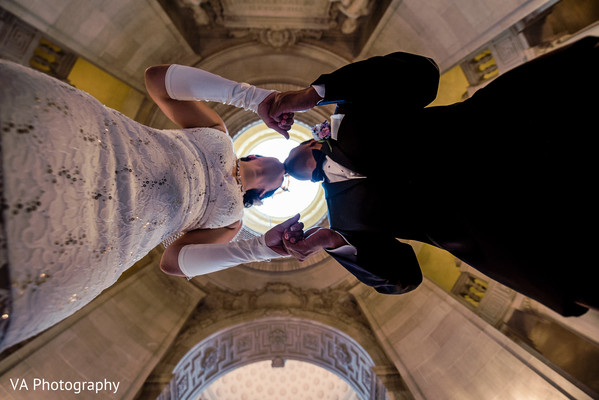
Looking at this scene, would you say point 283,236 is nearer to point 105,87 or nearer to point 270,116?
point 270,116

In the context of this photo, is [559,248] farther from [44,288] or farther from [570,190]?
[44,288]

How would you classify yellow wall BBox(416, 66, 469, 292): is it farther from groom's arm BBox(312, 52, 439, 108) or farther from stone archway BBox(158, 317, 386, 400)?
groom's arm BBox(312, 52, 439, 108)

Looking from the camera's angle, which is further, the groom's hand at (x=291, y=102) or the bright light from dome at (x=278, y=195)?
the bright light from dome at (x=278, y=195)

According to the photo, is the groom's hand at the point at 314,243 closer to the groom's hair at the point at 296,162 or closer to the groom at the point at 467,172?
the groom at the point at 467,172

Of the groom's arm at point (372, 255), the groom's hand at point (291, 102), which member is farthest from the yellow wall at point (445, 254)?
the groom's hand at point (291, 102)

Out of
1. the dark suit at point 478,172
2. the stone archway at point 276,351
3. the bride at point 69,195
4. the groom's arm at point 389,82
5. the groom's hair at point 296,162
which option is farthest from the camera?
the stone archway at point 276,351

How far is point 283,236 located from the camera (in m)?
1.77

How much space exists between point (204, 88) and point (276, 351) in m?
4.47

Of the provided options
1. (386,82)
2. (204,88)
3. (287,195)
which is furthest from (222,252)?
(287,195)

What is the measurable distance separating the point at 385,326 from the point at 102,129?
4.41 metres

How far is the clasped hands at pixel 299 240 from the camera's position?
5.66ft

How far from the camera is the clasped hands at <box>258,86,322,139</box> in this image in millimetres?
1684

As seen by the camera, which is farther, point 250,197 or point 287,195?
point 287,195

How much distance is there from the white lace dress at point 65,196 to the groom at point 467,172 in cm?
91
